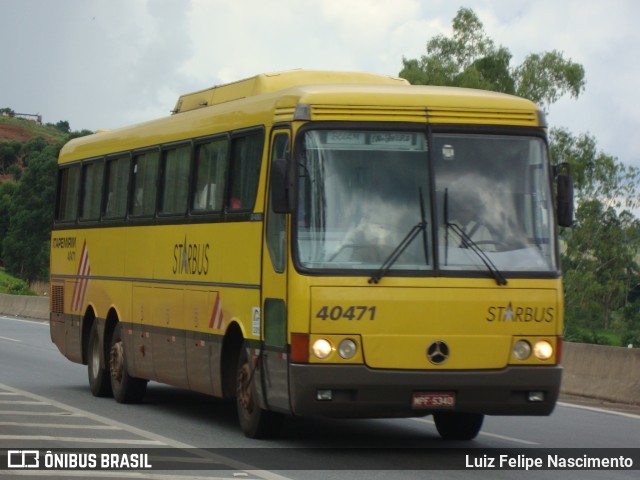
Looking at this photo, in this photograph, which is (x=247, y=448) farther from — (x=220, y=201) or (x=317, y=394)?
(x=220, y=201)

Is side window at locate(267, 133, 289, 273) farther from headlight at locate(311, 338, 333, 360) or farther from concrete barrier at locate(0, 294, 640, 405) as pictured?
concrete barrier at locate(0, 294, 640, 405)

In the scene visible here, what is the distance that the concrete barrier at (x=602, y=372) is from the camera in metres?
19.5

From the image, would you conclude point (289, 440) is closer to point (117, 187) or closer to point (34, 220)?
point (117, 187)

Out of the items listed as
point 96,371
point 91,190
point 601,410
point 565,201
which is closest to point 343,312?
point 565,201

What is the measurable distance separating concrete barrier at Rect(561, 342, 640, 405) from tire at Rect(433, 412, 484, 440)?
17.2 feet

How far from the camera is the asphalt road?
39.4 ft

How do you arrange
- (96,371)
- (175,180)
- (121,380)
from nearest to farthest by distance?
1. (175,180)
2. (121,380)
3. (96,371)

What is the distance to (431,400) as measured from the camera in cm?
1260

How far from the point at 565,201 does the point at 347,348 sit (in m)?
2.42

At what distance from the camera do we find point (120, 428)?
49.2 feet

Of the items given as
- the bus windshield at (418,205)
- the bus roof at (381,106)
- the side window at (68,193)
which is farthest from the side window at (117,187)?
the bus windshield at (418,205)

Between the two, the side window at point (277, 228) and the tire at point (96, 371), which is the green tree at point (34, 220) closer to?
the tire at point (96, 371)

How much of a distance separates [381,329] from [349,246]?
2.47 ft

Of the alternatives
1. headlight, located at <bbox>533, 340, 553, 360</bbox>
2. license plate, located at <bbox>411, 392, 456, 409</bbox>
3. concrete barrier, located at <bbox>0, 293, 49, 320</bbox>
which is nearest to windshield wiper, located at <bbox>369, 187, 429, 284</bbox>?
license plate, located at <bbox>411, 392, 456, 409</bbox>
